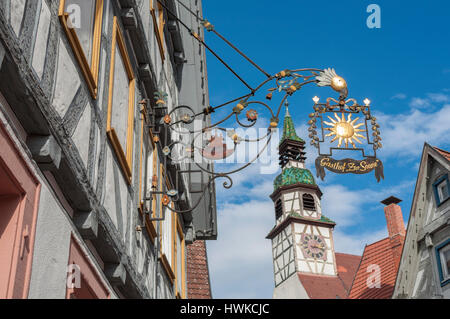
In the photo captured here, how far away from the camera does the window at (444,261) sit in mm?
15062

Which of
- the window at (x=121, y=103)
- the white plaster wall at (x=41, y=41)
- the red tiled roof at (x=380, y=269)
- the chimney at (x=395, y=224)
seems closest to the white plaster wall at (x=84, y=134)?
the window at (x=121, y=103)

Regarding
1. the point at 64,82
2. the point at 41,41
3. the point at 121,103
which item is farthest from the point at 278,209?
the point at 41,41

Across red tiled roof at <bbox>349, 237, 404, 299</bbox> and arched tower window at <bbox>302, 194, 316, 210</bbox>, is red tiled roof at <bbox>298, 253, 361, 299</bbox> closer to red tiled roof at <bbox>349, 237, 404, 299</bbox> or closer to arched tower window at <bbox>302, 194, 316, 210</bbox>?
arched tower window at <bbox>302, 194, 316, 210</bbox>

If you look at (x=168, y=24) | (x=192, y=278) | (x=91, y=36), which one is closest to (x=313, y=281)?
(x=192, y=278)

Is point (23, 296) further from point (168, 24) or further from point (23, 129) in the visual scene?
point (168, 24)

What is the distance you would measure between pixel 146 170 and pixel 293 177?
46.0 metres

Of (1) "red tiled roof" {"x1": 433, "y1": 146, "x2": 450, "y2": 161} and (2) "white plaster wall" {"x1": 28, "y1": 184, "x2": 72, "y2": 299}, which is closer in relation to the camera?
(2) "white plaster wall" {"x1": 28, "y1": 184, "x2": 72, "y2": 299}

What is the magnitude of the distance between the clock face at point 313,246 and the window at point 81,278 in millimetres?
43576

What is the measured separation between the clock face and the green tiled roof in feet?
17.6

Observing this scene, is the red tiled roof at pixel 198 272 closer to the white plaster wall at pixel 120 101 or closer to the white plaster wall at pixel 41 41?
the white plaster wall at pixel 120 101

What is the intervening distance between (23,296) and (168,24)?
25.0ft

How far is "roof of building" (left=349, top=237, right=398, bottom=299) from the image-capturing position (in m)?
21.0

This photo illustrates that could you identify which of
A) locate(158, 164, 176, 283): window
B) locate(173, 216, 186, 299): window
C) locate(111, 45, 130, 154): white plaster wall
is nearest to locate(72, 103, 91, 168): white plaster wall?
locate(111, 45, 130, 154): white plaster wall

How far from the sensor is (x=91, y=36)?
497cm
